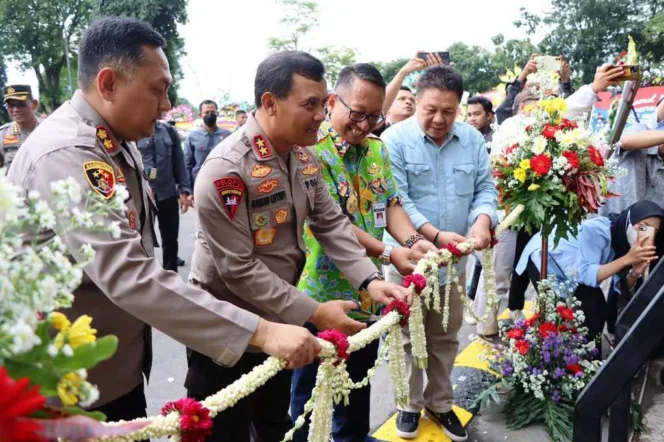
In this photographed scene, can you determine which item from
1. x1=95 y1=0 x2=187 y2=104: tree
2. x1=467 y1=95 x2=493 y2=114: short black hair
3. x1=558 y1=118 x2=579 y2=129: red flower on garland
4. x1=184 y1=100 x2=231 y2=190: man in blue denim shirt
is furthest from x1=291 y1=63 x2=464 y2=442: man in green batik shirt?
x1=95 y1=0 x2=187 y2=104: tree

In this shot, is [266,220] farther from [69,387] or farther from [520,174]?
[520,174]

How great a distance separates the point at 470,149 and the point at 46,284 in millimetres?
2781

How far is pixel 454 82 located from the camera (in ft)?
9.71

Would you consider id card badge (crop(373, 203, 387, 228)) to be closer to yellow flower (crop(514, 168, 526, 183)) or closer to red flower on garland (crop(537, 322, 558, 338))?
yellow flower (crop(514, 168, 526, 183))

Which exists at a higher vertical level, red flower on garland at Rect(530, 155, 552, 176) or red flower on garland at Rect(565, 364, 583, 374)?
red flower on garland at Rect(530, 155, 552, 176)

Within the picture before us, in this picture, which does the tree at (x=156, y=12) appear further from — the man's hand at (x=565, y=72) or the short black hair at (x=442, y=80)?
the short black hair at (x=442, y=80)

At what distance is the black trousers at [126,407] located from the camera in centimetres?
179

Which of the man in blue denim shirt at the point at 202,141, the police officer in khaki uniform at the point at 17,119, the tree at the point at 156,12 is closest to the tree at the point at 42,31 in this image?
the tree at the point at 156,12

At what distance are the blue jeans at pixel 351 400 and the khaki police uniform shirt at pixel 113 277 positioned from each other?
1.18 meters

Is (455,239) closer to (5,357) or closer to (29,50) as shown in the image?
(5,357)

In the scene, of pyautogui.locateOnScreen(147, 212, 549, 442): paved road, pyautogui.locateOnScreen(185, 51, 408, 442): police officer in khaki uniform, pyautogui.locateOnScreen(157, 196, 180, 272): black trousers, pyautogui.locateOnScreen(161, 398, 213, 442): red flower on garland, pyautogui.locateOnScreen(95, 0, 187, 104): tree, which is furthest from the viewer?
pyautogui.locateOnScreen(95, 0, 187, 104): tree

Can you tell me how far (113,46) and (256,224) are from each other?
2.48 ft

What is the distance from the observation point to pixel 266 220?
79.4 inches

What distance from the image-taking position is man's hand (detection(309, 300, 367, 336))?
1877 millimetres
